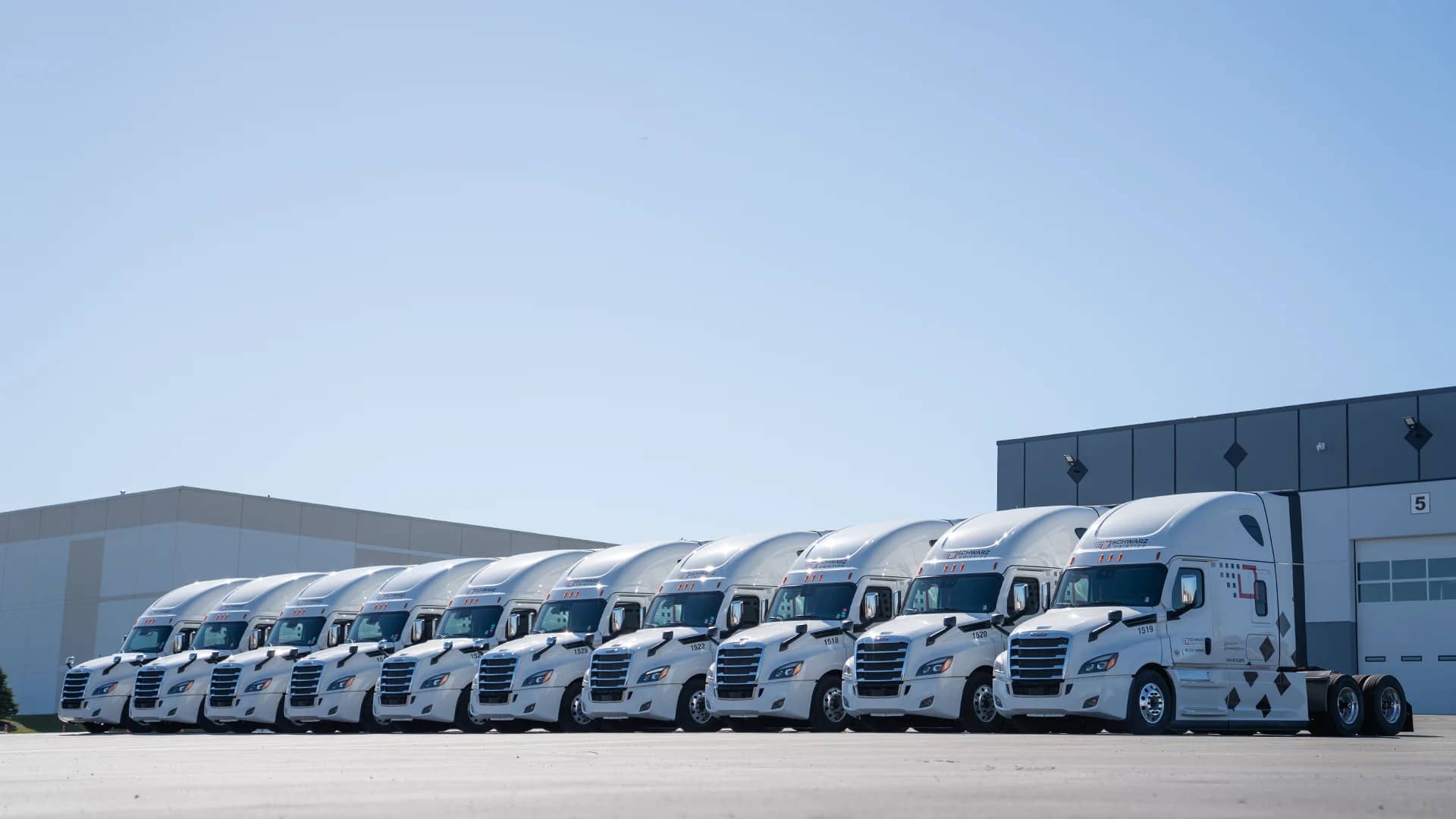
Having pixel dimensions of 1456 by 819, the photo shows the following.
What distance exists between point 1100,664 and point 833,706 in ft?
16.2

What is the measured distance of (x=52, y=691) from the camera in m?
53.2

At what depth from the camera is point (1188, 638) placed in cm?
2147

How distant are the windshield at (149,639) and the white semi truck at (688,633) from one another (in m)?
13.8

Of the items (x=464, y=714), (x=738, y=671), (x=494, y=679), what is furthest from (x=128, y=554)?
(x=738, y=671)

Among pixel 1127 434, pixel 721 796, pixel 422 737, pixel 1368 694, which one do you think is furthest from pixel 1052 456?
pixel 721 796

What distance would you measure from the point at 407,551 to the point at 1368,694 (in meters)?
40.9

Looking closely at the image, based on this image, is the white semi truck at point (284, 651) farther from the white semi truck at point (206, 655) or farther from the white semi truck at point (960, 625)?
the white semi truck at point (960, 625)

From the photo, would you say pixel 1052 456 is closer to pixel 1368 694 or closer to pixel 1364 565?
pixel 1364 565

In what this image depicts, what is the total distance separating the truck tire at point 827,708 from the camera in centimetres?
2430

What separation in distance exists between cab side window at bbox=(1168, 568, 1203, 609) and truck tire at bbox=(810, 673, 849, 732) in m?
5.25

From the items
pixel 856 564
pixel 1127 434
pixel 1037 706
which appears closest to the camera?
pixel 1037 706

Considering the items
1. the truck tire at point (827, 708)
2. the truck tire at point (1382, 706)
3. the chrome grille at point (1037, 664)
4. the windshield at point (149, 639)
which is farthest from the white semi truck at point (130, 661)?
the truck tire at point (1382, 706)

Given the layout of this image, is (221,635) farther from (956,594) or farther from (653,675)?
(956,594)

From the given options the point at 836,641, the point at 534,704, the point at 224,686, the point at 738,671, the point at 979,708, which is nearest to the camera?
the point at 979,708
